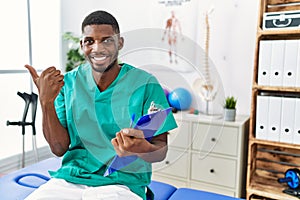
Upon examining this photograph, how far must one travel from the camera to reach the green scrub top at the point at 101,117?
0.85 metres

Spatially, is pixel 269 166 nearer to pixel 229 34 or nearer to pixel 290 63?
pixel 290 63

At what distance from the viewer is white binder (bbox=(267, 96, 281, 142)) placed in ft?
5.21

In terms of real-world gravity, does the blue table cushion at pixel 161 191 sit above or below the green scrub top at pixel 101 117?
below

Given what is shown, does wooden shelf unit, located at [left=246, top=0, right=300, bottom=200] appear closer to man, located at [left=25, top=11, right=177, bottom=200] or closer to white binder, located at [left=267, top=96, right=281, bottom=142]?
white binder, located at [left=267, top=96, right=281, bottom=142]

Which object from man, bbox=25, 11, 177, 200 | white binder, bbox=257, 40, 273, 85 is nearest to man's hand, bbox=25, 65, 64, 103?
man, bbox=25, 11, 177, 200

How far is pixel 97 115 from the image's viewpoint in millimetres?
908

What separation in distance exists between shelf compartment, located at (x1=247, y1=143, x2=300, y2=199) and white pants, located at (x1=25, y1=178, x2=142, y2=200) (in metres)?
1.11

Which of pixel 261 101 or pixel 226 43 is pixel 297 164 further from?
pixel 226 43

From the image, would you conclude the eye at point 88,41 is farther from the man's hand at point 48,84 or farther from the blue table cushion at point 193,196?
the blue table cushion at point 193,196

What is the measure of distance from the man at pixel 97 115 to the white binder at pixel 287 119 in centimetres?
100

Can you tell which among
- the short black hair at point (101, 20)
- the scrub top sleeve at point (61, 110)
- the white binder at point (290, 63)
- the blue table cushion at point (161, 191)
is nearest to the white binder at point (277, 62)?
the white binder at point (290, 63)

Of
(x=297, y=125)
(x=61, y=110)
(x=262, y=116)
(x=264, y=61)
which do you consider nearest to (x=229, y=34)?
(x=264, y=61)

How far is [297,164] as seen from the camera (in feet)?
5.88

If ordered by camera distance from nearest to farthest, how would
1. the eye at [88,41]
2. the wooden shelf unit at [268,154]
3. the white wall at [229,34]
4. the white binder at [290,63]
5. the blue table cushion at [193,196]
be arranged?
the eye at [88,41] < the blue table cushion at [193,196] < the white binder at [290,63] < the wooden shelf unit at [268,154] < the white wall at [229,34]
